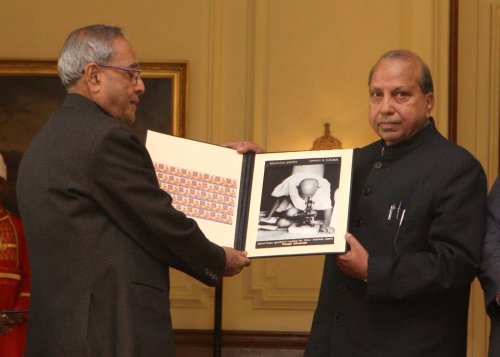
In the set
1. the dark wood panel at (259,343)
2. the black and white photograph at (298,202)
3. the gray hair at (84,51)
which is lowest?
the dark wood panel at (259,343)

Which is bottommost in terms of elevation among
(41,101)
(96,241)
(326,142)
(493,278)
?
(493,278)

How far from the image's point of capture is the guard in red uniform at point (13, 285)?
6.39 m

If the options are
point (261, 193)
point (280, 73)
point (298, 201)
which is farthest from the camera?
point (280, 73)

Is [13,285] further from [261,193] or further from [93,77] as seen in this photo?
[93,77]

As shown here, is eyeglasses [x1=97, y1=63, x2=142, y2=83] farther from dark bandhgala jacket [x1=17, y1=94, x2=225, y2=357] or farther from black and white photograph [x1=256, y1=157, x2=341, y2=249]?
black and white photograph [x1=256, y1=157, x2=341, y2=249]

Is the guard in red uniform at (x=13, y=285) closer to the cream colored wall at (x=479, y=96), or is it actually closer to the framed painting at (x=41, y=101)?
the framed painting at (x=41, y=101)

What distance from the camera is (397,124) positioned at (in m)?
4.06

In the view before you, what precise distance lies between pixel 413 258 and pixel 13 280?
133 inches

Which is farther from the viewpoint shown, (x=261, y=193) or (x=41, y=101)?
(x=41, y=101)

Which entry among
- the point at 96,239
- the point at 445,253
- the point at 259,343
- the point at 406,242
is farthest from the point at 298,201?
Answer: the point at 259,343

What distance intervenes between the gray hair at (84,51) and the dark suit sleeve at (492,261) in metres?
1.54

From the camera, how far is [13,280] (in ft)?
21.4

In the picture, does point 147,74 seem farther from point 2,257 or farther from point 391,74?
point 391,74

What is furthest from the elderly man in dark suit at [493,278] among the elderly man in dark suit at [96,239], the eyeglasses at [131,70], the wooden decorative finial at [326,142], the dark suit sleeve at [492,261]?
the wooden decorative finial at [326,142]
